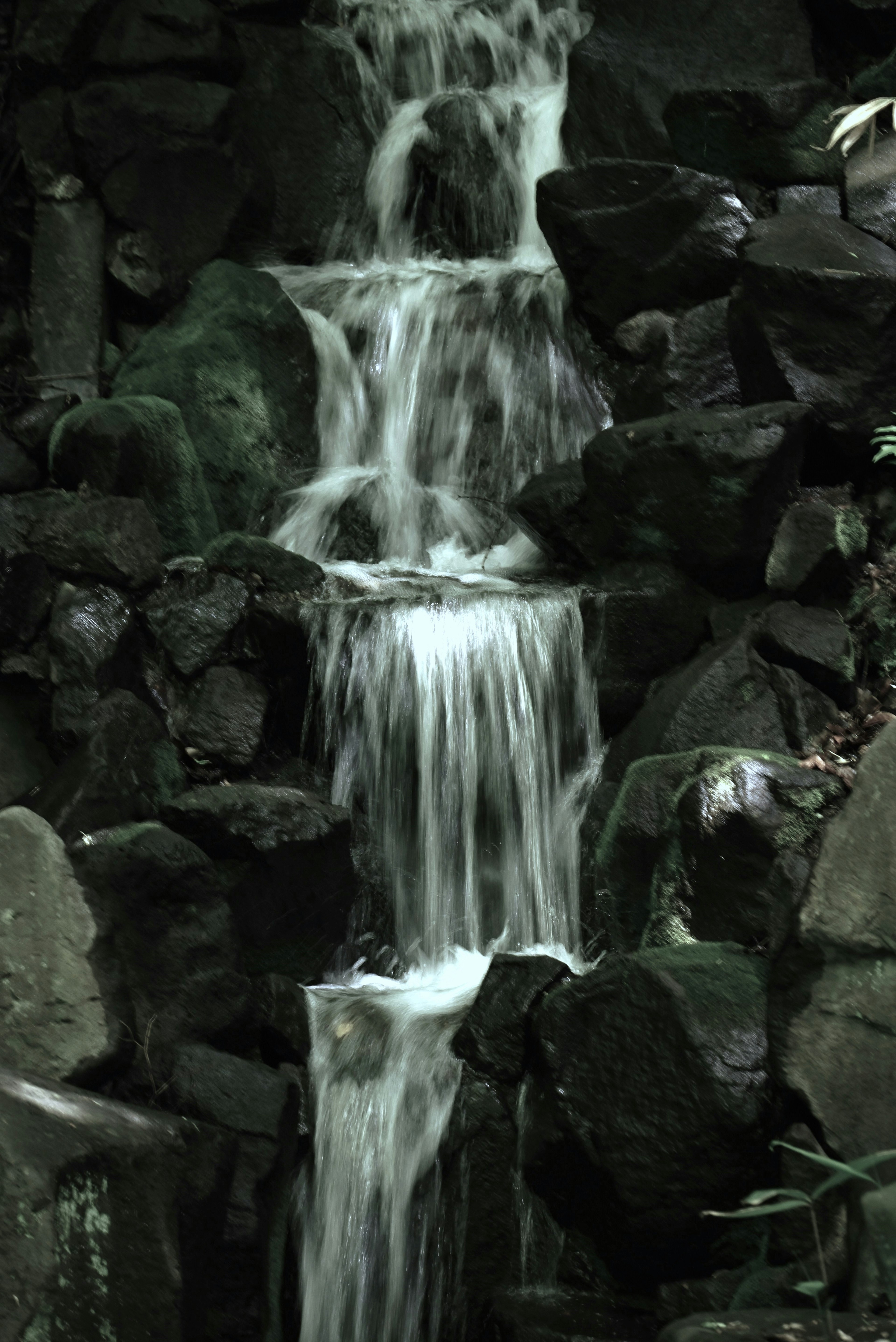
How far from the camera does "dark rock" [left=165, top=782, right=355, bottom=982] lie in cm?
515

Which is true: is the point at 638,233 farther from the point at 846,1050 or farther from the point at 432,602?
the point at 846,1050

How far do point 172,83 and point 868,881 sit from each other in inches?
311

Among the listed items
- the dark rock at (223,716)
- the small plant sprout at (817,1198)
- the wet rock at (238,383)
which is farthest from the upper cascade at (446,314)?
the small plant sprout at (817,1198)

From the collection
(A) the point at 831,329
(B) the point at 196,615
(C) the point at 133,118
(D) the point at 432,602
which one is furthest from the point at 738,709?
(C) the point at 133,118

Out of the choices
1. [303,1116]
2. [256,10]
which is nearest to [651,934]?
[303,1116]

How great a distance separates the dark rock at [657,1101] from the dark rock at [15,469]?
4.43 metres

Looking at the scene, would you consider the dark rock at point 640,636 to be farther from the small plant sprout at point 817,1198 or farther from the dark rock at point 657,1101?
the small plant sprout at point 817,1198

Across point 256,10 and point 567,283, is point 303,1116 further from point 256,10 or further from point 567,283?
point 256,10

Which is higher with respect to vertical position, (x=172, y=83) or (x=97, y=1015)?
(x=172, y=83)

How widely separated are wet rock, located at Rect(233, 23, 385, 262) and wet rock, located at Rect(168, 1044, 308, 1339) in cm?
704

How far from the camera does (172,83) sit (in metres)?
8.84

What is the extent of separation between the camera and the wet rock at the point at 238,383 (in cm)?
784

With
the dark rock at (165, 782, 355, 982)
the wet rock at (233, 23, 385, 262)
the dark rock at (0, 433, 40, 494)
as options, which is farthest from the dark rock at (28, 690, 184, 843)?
the wet rock at (233, 23, 385, 262)

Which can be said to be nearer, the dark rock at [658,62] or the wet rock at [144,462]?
the wet rock at [144,462]
